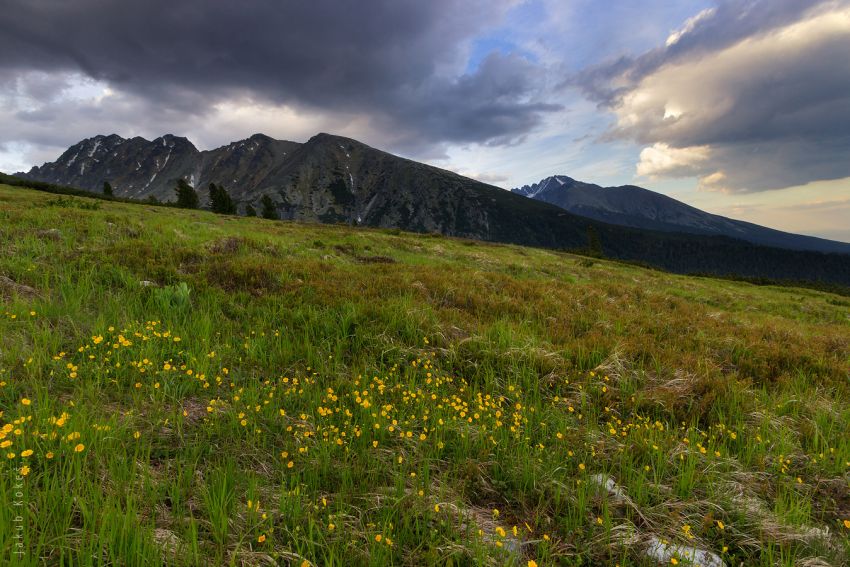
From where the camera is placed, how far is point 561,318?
27.2 feet

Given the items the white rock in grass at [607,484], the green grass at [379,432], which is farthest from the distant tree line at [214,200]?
the white rock in grass at [607,484]

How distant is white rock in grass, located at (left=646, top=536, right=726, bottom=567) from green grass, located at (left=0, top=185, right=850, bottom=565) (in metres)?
0.11

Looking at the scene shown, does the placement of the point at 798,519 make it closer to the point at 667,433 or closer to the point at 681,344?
the point at 667,433

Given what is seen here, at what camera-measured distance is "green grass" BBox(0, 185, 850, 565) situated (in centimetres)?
271

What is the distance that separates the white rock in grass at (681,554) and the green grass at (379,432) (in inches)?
4.5

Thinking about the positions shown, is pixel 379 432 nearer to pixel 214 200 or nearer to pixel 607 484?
pixel 607 484

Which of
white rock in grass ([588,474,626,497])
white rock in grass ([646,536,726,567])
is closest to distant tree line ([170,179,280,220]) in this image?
white rock in grass ([588,474,626,497])

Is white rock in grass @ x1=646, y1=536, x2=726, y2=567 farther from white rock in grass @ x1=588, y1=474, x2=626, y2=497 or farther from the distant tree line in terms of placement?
the distant tree line

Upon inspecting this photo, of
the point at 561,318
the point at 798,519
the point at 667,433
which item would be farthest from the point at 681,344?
the point at 798,519

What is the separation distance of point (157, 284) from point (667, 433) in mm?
8920

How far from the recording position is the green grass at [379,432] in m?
2.71

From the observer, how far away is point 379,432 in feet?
13.1

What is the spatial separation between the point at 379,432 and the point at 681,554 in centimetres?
272

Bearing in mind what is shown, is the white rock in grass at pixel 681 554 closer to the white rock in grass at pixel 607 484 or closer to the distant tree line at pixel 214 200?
the white rock in grass at pixel 607 484
